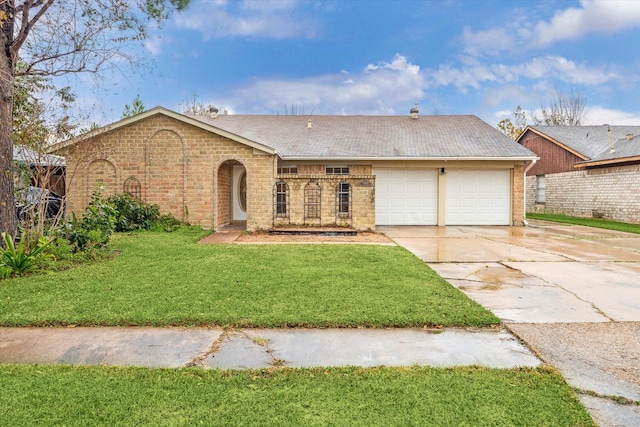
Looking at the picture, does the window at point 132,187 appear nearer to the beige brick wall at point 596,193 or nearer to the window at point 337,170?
the window at point 337,170

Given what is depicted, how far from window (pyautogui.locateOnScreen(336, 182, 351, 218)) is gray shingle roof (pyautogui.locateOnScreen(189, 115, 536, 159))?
1.48 meters

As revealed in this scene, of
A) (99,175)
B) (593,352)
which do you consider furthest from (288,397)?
(99,175)

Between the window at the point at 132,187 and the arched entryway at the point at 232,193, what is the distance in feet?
8.54

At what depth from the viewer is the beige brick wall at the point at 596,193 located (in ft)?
53.1

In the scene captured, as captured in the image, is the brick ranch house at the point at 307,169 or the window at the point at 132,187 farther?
the window at the point at 132,187

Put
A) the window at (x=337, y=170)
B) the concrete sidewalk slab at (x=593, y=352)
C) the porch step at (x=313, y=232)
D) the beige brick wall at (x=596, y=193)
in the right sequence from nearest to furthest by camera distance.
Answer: the concrete sidewalk slab at (x=593, y=352) → the porch step at (x=313, y=232) → the window at (x=337, y=170) → the beige brick wall at (x=596, y=193)

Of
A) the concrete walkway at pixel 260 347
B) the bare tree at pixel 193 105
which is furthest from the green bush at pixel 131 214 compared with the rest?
the bare tree at pixel 193 105

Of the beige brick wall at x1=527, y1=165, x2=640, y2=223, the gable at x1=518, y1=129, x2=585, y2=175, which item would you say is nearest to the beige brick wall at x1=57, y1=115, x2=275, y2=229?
the beige brick wall at x1=527, y1=165, x2=640, y2=223

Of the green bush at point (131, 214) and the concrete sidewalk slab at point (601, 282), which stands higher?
the green bush at point (131, 214)

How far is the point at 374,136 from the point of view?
1677 cm

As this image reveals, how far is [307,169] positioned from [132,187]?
242 inches

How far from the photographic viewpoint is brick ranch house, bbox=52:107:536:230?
A: 40.8 feet

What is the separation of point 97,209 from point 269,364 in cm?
753

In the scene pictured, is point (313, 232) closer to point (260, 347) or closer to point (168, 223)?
point (168, 223)
